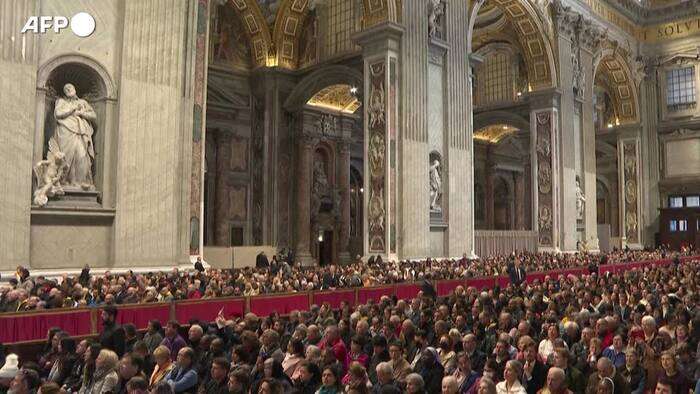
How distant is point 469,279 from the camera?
14.2 meters

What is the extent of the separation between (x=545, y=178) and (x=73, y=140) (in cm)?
2048

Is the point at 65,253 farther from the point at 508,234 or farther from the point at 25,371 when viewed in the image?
the point at 508,234

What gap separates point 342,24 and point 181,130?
1182cm

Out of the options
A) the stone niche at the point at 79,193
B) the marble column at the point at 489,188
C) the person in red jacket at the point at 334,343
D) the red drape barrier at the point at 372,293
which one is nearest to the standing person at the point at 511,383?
the person in red jacket at the point at 334,343

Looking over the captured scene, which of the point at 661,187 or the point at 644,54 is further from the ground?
the point at 644,54

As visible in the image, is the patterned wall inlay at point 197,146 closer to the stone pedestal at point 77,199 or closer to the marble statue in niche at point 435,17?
the stone pedestal at point 77,199

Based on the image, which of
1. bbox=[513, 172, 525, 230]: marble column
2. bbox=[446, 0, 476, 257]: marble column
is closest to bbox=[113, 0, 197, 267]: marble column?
bbox=[446, 0, 476, 257]: marble column

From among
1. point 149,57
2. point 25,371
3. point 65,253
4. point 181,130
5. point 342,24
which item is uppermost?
point 342,24

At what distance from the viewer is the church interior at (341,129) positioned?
12484 mm

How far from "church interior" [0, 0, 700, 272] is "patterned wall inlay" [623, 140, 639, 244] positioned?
0.29ft

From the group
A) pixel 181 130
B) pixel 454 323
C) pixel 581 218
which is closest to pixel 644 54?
pixel 581 218

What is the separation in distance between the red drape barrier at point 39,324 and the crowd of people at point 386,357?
963 mm

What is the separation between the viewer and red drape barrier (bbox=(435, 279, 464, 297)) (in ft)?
44.5

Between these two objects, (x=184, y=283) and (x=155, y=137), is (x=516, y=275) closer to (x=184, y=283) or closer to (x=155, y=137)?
(x=184, y=283)
